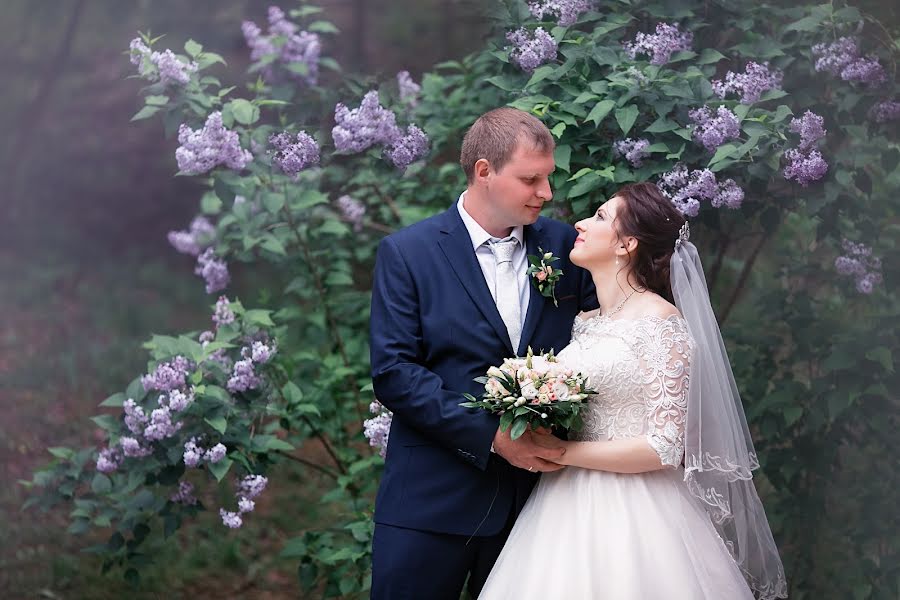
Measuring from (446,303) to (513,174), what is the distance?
1.37 feet

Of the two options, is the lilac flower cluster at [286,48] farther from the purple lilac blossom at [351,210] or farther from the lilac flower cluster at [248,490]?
the lilac flower cluster at [248,490]

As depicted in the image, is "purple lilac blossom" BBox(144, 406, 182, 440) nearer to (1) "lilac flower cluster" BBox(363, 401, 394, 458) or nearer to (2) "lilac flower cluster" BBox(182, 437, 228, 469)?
(2) "lilac flower cluster" BBox(182, 437, 228, 469)

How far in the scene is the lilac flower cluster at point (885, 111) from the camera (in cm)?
355

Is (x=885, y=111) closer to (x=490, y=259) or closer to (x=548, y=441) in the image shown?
(x=490, y=259)

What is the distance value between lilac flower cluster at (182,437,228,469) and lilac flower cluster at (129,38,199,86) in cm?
138

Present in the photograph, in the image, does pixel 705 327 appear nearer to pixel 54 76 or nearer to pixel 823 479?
pixel 823 479

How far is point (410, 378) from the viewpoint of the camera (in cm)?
284

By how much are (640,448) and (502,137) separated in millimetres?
972

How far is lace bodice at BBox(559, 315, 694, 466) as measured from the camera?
112 inches

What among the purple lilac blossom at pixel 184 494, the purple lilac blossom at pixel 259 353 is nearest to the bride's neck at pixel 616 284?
the purple lilac blossom at pixel 259 353

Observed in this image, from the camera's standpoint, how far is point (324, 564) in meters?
4.47

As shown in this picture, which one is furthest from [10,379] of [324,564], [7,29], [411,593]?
[411,593]

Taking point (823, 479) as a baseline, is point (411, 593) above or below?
above

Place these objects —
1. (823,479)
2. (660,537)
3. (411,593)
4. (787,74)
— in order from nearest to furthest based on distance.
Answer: (660,537)
(411,593)
(787,74)
(823,479)
